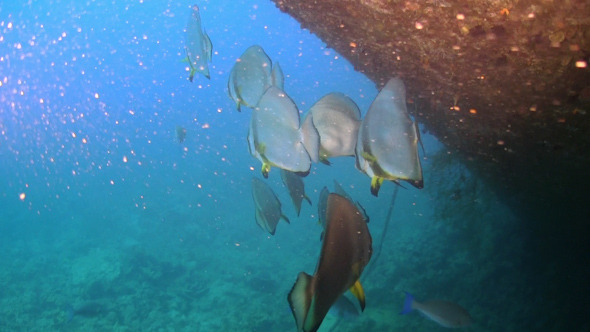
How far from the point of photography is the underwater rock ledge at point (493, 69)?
2381 millimetres

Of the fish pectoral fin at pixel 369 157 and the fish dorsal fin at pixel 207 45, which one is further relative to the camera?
the fish dorsal fin at pixel 207 45

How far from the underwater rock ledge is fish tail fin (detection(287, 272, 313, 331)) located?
2300mm

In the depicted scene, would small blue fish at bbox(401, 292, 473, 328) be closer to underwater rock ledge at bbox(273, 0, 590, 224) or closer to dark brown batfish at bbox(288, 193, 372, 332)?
underwater rock ledge at bbox(273, 0, 590, 224)

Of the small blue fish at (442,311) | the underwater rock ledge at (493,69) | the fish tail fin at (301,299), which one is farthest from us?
the small blue fish at (442,311)

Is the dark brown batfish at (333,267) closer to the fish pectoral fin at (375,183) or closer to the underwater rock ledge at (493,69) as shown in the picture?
the fish pectoral fin at (375,183)

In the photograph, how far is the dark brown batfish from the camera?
92 centimetres

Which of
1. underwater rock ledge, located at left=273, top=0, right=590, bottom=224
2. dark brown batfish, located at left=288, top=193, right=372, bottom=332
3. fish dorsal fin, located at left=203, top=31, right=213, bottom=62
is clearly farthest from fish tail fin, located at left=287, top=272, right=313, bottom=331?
underwater rock ledge, located at left=273, top=0, right=590, bottom=224

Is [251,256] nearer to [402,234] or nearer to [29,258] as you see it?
[402,234]

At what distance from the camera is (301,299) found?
0.92m

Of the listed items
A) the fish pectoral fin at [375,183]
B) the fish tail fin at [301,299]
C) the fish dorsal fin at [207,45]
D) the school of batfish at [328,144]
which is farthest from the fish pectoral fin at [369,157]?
the fish dorsal fin at [207,45]

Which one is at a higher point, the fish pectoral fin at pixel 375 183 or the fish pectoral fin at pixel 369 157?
the fish pectoral fin at pixel 369 157

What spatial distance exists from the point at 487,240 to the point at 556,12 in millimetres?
8813

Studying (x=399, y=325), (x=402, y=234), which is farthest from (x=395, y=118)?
(x=402, y=234)

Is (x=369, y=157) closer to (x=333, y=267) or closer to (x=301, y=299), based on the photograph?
(x=333, y=267)
